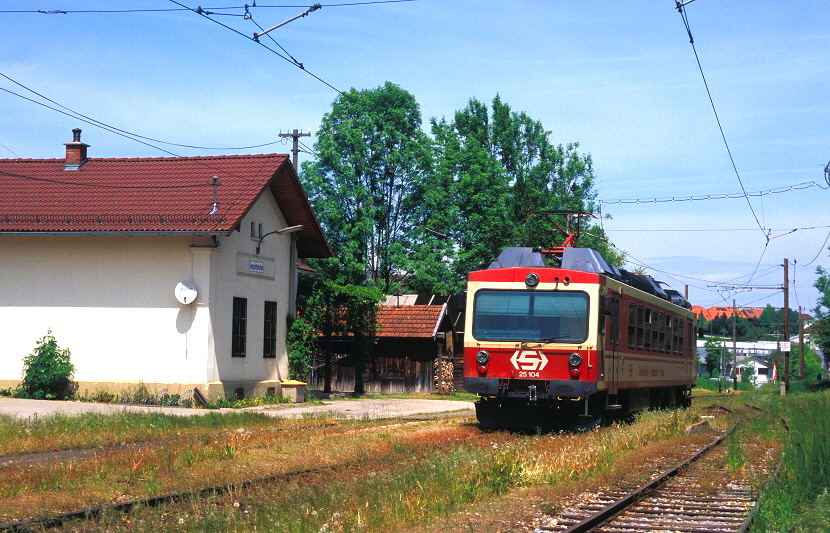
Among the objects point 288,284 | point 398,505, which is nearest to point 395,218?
point 288,284

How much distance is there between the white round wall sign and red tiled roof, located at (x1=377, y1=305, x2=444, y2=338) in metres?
14.3

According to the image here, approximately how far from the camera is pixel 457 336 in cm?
4084

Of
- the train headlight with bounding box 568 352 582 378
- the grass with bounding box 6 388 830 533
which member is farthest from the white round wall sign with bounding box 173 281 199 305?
the train headlight with bounding box 568 352 582 378

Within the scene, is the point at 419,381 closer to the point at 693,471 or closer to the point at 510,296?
the point at 510,296

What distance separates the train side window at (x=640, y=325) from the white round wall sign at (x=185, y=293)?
412 inches

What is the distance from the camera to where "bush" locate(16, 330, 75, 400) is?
2316 cm

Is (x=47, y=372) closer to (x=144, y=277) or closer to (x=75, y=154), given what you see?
(x=144, y=277)

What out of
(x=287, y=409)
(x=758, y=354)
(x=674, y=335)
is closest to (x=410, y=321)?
(x=287, y=409)

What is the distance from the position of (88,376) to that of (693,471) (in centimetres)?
1645

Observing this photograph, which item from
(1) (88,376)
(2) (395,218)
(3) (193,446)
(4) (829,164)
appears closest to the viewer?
(3) (193,446)

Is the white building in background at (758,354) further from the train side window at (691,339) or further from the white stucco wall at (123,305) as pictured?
the white stucco wall at (123,305)

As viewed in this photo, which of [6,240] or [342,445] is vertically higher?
[6,240]

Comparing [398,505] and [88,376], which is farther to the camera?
[88,376]

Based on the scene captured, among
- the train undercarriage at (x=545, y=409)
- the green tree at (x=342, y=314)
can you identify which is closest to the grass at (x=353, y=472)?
the train undercarriage at (x=545, y=409)
